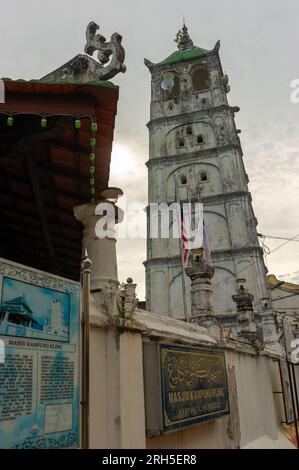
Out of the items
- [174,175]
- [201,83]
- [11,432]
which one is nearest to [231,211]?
[174,175]

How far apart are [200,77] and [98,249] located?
36692 millimetres

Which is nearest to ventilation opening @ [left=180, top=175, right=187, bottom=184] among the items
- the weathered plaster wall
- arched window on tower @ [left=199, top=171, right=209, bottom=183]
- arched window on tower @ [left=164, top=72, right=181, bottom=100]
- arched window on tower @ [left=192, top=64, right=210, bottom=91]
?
arched window on tower @ [left=199, top=171, right=209, bottom=183]

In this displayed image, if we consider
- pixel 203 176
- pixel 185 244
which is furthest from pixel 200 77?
pixel 185 244

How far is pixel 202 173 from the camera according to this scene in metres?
31.5

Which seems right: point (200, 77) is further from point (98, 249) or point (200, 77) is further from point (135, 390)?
point (135, 390)

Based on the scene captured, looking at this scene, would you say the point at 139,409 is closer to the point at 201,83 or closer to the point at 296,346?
the point at 296,346

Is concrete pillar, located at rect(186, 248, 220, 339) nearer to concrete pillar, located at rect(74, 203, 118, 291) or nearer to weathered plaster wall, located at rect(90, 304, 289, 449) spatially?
weathered plaster wall, located at rect(90, 304, 289, 449)

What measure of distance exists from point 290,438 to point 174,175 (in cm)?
2409

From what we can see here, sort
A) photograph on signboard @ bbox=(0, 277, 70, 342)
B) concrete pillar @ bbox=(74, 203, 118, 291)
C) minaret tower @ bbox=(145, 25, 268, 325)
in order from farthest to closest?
minaret tower @ bbox=(145, 25, 268, 325), concrete pillar @ bbox=(74, 203, 118, 291), photograph on signboard @ bbox=(0, 277, 70, 342)

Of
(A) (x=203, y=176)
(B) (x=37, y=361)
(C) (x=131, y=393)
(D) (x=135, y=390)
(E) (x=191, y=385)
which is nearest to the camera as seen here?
(B) (x=37, y=361)

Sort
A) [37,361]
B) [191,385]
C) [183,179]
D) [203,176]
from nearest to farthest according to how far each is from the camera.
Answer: [37,361], [191,385], [203,176], [183,179]

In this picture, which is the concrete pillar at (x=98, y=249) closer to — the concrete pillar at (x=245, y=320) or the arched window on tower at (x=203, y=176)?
the concrete pillar at (x=245, y=320)

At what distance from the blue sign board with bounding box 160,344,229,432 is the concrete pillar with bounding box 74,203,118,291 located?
133 cm

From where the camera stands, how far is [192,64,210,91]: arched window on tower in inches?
1449
